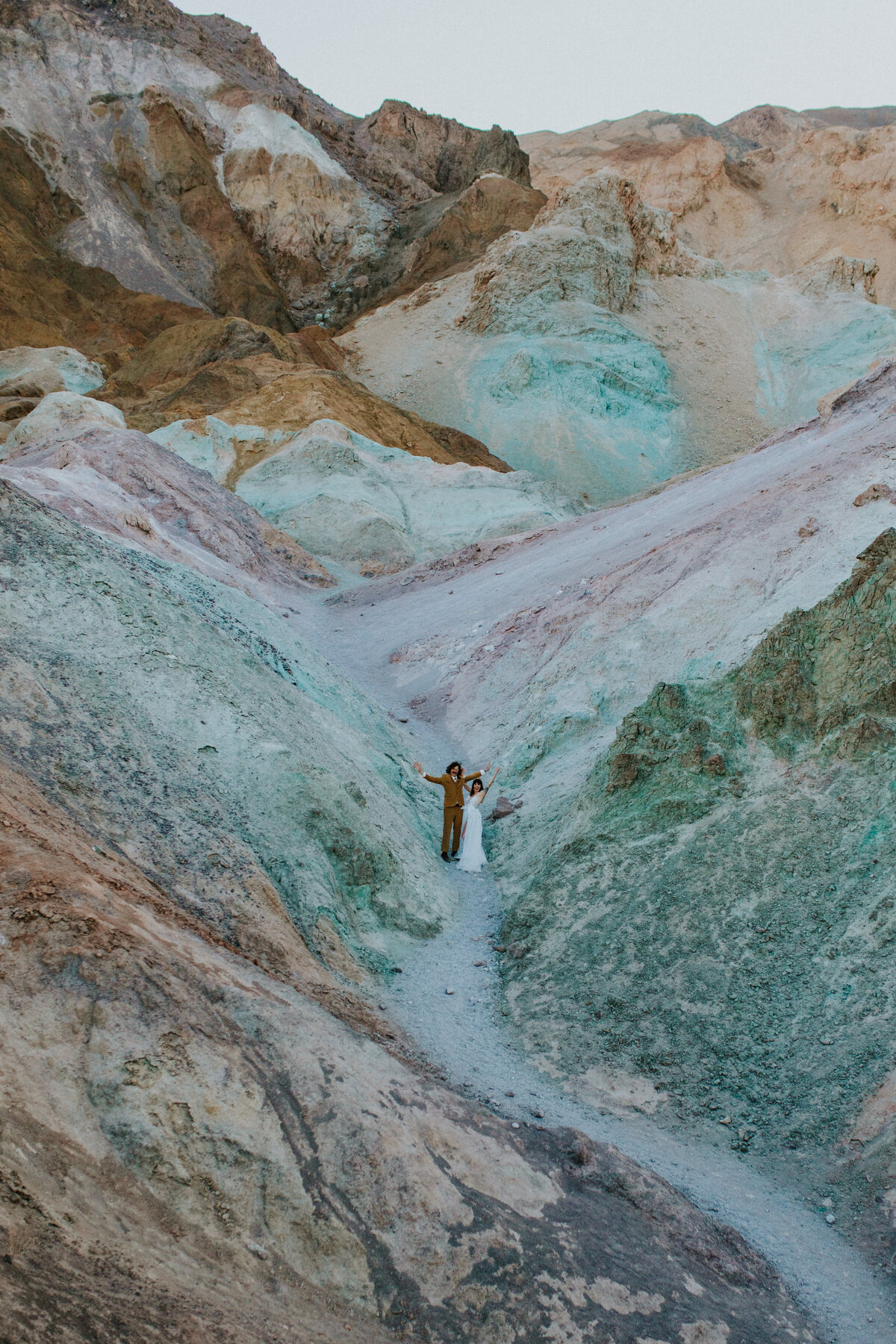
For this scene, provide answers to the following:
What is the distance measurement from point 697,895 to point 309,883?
3365mm

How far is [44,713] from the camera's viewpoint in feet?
23.3

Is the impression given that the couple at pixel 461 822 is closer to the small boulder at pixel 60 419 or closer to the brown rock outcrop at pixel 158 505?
the brown rock outcrop at pixel 158 505

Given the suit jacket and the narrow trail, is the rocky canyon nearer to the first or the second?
the narrow trail

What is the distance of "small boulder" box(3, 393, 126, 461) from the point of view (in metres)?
23.2

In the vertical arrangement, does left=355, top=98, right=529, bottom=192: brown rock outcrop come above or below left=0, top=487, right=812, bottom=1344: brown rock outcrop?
above

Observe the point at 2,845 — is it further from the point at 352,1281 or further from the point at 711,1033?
the point at 711,1033

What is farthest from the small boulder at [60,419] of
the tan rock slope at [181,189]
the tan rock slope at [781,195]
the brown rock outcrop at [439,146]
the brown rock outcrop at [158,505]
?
the brown rock outcrop at [439,146]

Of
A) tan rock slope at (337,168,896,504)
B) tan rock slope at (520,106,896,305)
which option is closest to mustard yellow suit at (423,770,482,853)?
tan rock slope at (337,168,896,504)

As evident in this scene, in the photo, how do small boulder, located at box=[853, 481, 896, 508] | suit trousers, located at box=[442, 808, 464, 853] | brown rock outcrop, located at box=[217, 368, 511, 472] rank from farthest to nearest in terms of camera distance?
brown rock outcrop, located at box=[217, 368, 511, 472] → small boulder, located at box=[853, 481, 896, 508] → suit trousers, located at box=[442, 808, 464, 853]

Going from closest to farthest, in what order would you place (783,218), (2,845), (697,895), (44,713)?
(2,845) → (44,713) → (697,895) → (783,218)

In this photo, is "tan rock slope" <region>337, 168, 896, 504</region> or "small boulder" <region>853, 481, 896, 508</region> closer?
"small boulder" <region>853, 481, 896, 508</region>

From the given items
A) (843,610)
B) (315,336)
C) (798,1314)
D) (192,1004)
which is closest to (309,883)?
(192,1004)

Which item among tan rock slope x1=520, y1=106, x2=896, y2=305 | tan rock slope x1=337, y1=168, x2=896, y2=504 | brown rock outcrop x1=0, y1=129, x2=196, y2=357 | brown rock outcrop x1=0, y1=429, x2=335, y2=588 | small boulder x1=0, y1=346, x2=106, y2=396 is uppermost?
tan rock slope x1=520, y1=106, x2=896, y2=305

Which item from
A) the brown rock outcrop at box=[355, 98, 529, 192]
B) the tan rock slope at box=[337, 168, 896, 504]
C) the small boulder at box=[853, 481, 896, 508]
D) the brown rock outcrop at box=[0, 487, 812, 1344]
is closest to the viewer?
the brown rock outcrop at box=[0, 487, 812, 1344]
